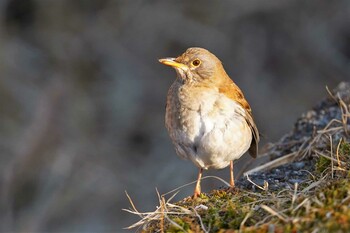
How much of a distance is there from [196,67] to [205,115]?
0.49 metres

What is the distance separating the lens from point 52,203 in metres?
12.4

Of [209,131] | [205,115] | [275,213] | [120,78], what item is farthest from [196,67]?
[120,78]

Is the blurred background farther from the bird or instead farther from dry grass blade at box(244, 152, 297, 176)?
the bird

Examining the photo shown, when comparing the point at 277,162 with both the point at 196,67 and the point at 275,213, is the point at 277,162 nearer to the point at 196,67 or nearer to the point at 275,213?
the point at 196,67

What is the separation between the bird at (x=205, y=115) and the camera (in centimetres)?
516

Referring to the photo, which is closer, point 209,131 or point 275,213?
point 275,213

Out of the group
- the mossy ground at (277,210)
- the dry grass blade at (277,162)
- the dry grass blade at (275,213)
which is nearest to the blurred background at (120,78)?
the dry grass blade at (277,162)

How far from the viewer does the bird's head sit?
5496 mm

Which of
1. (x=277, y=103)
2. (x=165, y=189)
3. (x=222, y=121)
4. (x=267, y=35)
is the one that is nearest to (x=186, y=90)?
(x=222, y=121)

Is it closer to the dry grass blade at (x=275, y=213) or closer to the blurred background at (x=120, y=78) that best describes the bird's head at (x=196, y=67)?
the dry grass blade at (x=275, y=213)

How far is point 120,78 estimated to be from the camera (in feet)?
47.3

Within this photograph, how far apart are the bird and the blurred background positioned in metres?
7.03

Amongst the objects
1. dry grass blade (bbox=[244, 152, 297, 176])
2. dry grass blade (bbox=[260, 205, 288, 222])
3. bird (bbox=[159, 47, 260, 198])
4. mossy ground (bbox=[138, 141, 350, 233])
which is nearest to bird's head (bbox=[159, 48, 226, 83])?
bird (bbox=[159, 47, 260, 198])

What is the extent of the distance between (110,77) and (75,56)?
0.74 meters
